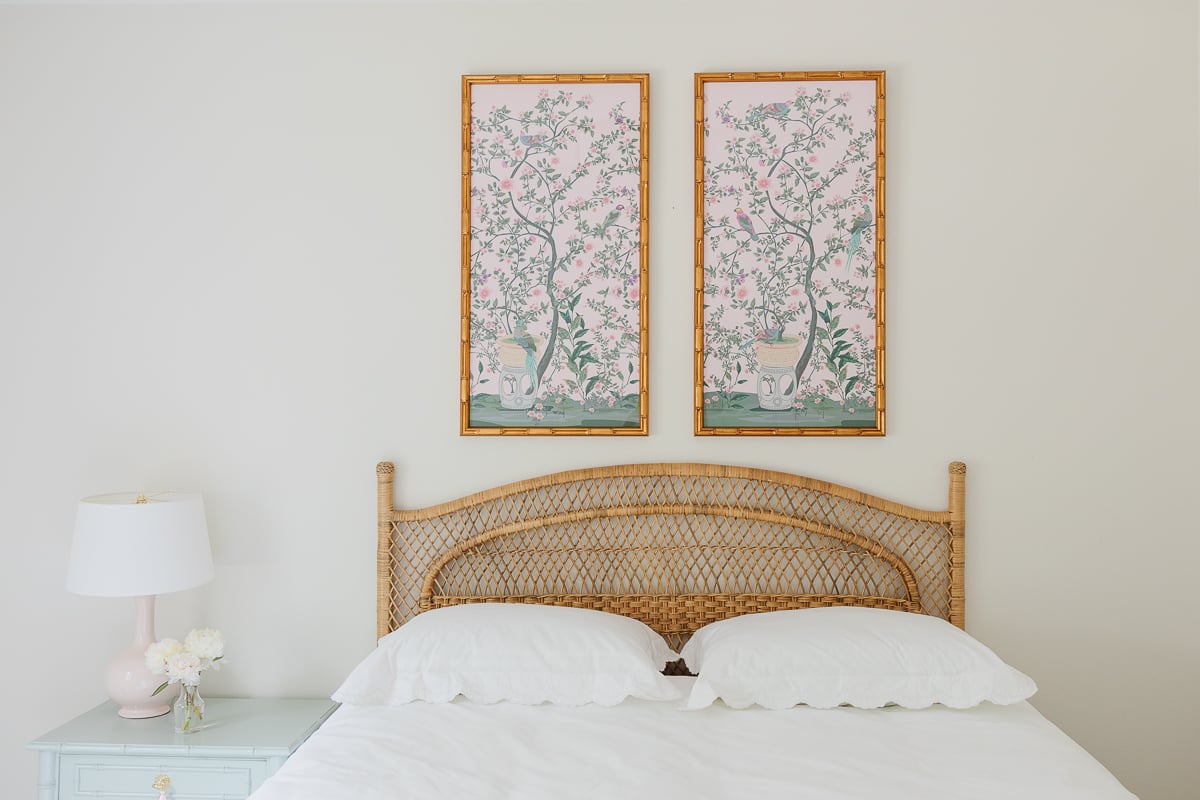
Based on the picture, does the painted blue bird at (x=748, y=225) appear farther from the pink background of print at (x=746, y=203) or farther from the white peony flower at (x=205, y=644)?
the white peony flower at (x=205, y=644)

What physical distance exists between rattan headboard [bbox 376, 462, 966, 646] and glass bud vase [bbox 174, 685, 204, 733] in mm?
539

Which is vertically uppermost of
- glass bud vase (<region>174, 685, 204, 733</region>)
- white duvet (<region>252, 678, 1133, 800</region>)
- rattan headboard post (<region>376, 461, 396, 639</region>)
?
rattan headboard post (<region>376, 461, 396, 639</region>)

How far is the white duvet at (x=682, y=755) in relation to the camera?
1.68 m

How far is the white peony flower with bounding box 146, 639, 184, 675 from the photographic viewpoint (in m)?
2.38

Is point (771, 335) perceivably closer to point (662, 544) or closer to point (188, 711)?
point (662, 544)

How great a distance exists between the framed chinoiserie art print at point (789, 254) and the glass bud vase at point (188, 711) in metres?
1.67

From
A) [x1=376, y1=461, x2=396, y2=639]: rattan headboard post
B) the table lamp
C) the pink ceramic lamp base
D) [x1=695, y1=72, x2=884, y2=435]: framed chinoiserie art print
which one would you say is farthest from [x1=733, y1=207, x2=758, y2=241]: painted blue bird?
the pink ceramic lamp base

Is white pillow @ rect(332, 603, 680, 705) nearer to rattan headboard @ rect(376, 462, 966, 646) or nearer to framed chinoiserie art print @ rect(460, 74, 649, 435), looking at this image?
rattan headboard @ rect(376, 462, 966, 646)

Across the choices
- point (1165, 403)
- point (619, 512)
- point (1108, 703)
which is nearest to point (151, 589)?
point (619, 512)

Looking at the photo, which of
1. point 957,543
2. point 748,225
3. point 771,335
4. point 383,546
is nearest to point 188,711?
point 383,546

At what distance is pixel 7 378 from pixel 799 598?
8.64 feet

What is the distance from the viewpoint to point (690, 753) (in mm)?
1862

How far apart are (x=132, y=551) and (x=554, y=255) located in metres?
1.50

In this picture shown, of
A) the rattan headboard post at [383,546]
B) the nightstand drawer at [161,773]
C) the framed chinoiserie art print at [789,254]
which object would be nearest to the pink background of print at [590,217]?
the framed chinoiserie art print at [789,254]
